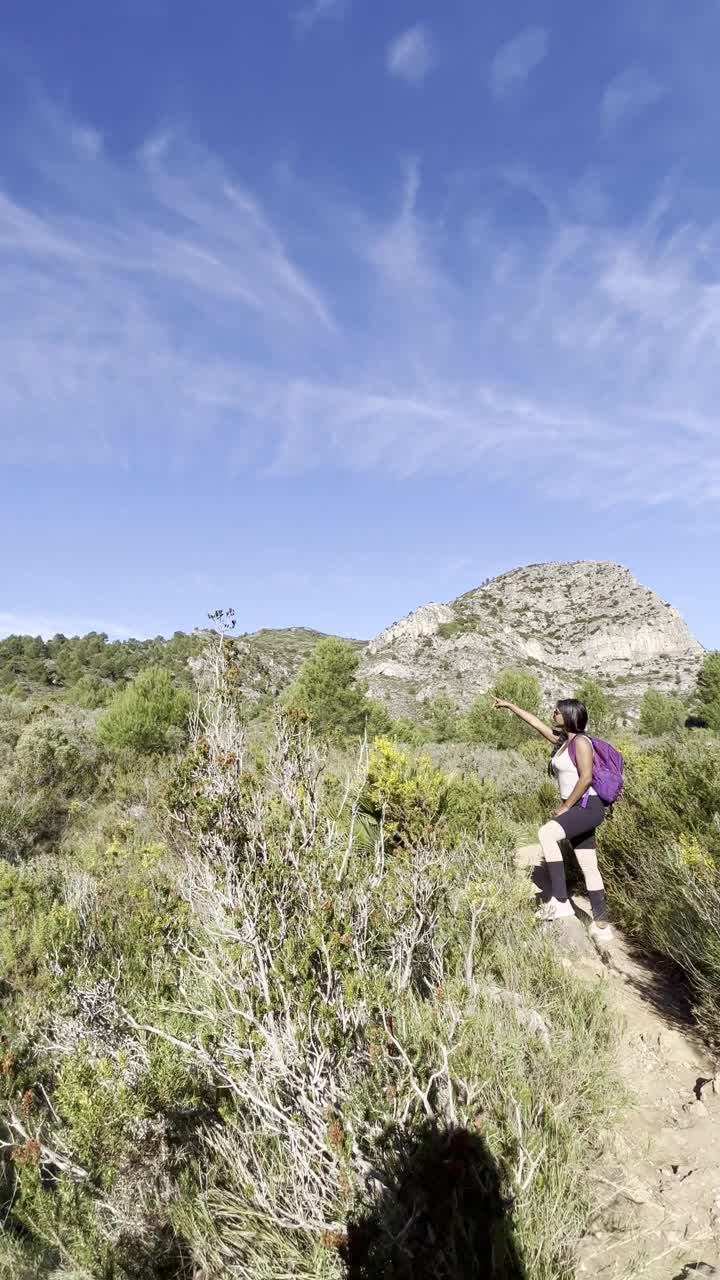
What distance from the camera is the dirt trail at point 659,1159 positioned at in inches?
67.0

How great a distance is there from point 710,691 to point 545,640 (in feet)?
169

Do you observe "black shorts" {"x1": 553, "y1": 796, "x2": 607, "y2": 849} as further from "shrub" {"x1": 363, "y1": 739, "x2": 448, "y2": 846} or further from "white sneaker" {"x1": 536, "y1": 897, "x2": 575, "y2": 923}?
"shrub" {"x1": 363, "y1": 739, "x2": 448, "y2": 846}

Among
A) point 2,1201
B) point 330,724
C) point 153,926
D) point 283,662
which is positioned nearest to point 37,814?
point 153,926

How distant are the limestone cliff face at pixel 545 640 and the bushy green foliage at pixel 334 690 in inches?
1376

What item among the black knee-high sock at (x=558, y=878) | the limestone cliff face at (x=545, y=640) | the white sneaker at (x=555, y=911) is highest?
the limestone cliff face at (x=545, y=640)

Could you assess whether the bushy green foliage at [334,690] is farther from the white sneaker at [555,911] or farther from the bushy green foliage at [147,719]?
the white sneaker at [555,911]

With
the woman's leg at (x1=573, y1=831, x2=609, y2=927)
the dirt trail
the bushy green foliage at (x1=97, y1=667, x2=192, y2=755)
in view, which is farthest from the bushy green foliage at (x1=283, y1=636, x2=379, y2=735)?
the dirt trail

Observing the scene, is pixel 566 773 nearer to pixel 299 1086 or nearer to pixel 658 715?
pixel 299 1086

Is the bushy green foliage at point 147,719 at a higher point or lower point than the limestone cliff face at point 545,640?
lower

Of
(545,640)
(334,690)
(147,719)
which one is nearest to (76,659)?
(334,690)

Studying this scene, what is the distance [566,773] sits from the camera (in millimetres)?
4133

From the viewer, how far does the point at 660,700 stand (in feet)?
114

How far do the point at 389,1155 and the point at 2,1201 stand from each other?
2.29m

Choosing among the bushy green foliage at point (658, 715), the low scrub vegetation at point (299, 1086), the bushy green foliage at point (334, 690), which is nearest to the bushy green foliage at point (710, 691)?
the bushy green foliage at point (658, 715)
